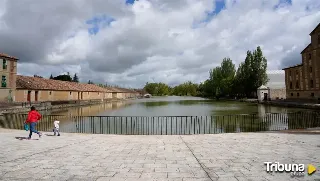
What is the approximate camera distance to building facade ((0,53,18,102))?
35.1m

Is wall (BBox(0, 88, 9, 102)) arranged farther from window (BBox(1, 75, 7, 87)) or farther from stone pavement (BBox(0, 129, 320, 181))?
stone pavement (BBox(0, 129, 320, 181))

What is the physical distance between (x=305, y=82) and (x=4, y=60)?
5125cm

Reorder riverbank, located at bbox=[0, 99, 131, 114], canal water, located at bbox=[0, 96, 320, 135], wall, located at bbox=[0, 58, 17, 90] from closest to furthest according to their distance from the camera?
1. canal water, located at bbox=[0, 96, 320, 135]
2. riverbank, located at bbox=[0, 99, 131, 114]
3. wall, located at bbox=[0, 58, 17, 90]

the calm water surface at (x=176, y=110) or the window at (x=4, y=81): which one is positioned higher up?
the window at (x=4, y=81)

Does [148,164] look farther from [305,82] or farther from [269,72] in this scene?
[269,72]

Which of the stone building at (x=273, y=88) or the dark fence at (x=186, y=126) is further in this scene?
the stone building at (x=273, y=88)

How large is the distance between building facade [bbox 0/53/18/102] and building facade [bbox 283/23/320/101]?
48.8 metres

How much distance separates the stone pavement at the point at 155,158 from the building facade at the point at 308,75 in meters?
36.2

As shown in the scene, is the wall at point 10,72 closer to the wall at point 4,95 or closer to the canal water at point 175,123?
the wall at point 4,95

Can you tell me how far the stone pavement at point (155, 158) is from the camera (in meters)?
5.28

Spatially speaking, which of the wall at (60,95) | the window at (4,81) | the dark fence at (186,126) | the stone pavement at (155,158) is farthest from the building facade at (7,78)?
the stone pavement at (155,158)

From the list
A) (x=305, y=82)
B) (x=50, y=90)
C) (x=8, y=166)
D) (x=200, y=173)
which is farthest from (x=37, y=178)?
(x=305, y=82)

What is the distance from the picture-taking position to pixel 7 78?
3588 centimetres

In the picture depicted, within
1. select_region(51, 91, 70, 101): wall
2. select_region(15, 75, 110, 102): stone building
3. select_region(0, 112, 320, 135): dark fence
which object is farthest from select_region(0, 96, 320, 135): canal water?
select_region(51, 91, 70, 101): wall
